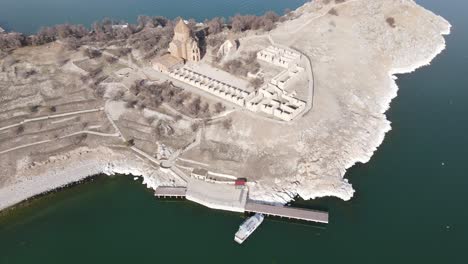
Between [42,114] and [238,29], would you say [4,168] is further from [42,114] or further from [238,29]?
[238,29]

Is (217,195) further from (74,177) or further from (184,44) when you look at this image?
(184,44)

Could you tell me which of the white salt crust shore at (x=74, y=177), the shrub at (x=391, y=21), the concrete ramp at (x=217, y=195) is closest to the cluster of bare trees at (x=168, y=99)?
the white salt crust shore at (x=74, y=177)

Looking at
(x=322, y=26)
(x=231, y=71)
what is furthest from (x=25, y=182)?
(x=322, y=26)

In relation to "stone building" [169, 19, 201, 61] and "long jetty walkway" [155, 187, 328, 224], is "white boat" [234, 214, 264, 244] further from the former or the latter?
"stone building" [169, 19, 201, 61]

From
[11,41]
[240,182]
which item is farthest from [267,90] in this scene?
[11,41]

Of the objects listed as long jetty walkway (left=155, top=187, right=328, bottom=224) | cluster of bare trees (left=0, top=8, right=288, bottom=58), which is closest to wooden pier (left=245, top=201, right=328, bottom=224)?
long jetty walkway (left=155, top=187, right=328, bottom=224)
